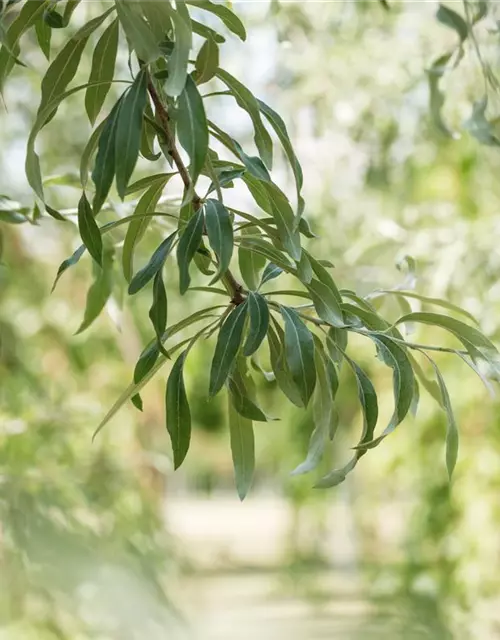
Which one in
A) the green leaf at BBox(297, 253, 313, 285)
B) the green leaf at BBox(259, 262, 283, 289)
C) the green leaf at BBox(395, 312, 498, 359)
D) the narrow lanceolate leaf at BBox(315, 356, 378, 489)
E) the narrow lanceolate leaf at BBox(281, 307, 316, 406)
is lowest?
the narrow lanceolate leaf at BBox(315, 356, 378, 489)

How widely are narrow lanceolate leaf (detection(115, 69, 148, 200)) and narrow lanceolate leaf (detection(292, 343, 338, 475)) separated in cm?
19

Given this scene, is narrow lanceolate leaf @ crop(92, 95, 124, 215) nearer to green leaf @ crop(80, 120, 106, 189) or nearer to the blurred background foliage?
green leaf @ crop(80, 120, 106, 189)

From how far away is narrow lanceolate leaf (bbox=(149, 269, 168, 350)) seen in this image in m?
0.49

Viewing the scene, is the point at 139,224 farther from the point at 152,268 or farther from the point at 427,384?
the point at 427,384

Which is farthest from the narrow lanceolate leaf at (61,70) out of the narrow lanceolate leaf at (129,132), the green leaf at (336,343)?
A: the green leaf at (336,343)

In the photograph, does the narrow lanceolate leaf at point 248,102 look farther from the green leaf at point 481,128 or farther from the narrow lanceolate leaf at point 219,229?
the green leaf at point 481,128

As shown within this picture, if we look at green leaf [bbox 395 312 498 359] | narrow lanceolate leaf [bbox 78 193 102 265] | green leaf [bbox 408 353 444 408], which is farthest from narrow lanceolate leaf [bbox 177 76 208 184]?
green leaf [bbox 408 353 444 408]

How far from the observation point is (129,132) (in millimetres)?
449

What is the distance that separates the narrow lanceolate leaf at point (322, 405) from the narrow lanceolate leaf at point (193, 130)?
0.59 feet

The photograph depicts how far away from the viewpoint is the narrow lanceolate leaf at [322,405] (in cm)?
59

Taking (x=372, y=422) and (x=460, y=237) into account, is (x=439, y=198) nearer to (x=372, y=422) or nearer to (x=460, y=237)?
(x=460, y=237)

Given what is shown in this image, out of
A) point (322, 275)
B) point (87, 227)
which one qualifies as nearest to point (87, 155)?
point (87, 227)

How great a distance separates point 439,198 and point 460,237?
82 cm

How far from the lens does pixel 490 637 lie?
230cm
